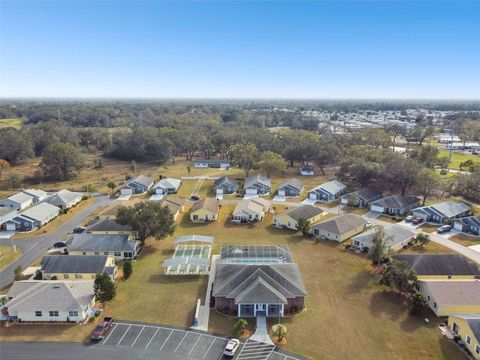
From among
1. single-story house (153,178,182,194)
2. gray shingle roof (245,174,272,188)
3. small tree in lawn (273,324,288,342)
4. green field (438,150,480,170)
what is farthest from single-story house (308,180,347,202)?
green field (438,150,480,170)

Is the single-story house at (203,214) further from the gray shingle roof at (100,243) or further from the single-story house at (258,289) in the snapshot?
the single-story house at (258,289)

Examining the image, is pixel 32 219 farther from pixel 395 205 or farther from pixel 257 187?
pixel 395 205

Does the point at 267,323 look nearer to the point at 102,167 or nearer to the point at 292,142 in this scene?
the point at 292,142

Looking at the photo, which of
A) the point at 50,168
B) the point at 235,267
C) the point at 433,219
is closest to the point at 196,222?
the point at 235,267

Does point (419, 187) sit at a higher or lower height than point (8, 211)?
higher

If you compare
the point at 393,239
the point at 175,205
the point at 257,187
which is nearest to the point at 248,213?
the point at 175,205

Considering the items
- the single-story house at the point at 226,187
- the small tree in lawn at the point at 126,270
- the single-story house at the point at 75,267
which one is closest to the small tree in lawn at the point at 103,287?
the single-story house at the point at 75,267
